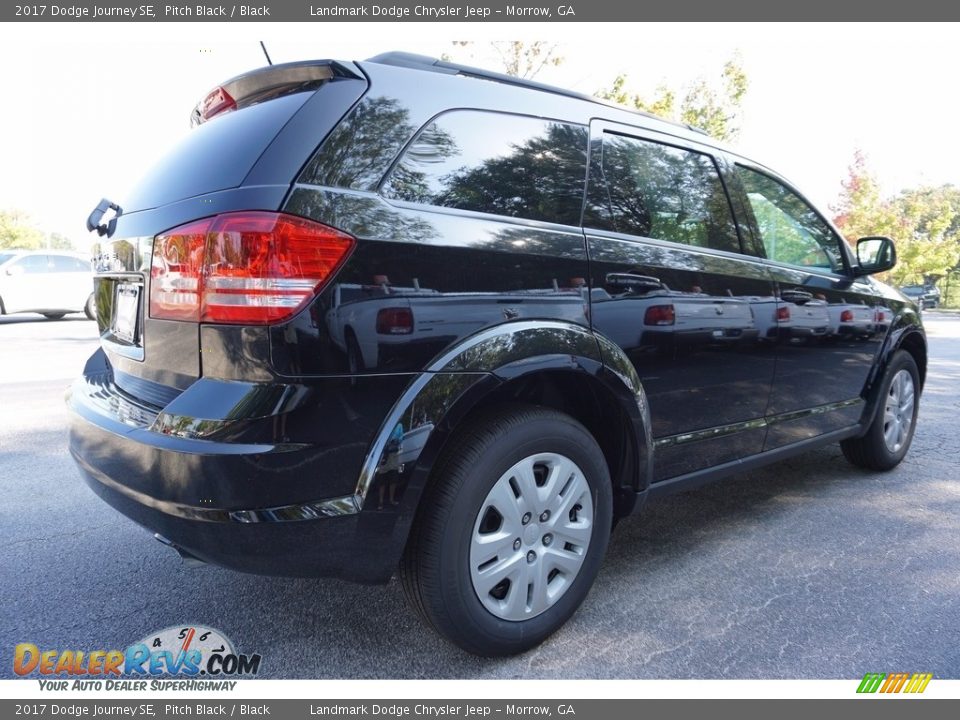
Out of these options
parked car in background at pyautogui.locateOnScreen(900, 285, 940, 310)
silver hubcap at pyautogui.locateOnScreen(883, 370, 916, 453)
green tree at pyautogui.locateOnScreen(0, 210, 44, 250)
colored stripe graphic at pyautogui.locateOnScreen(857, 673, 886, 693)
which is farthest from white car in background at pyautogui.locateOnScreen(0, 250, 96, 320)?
green tree at pyautogui.locateOnScreen(0, 210, 44, 250)

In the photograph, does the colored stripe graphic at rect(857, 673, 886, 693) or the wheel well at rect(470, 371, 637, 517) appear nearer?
the colored stripe graphic at rect(857, 673, 886, 693)

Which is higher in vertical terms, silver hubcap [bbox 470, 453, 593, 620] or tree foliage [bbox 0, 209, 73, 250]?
silver hubcap [bbox 470, 453, 593, 620]

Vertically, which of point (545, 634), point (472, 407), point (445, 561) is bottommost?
point (545, 634)

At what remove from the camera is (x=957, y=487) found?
13.0 ft

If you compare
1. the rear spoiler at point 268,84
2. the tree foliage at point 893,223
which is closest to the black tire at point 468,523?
the rear spoiler at point 268,84

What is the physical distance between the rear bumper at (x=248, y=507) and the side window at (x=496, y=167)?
0.82 metres

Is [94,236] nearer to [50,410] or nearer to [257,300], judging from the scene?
[257,300]

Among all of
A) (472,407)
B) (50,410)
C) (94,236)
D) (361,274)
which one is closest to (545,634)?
(472,407)

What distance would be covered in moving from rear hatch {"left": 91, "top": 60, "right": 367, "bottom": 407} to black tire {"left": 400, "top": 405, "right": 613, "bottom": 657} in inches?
26.3

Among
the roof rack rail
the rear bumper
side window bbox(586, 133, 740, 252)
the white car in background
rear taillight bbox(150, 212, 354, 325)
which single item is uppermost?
the roof rack rail

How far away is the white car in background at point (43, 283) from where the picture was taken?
1444 centimetres

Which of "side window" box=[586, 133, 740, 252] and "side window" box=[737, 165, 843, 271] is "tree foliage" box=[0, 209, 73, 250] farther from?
"side window" box=[586, 133, 740, 252]

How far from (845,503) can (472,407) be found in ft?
8.85

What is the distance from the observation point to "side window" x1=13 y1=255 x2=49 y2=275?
14.5m
